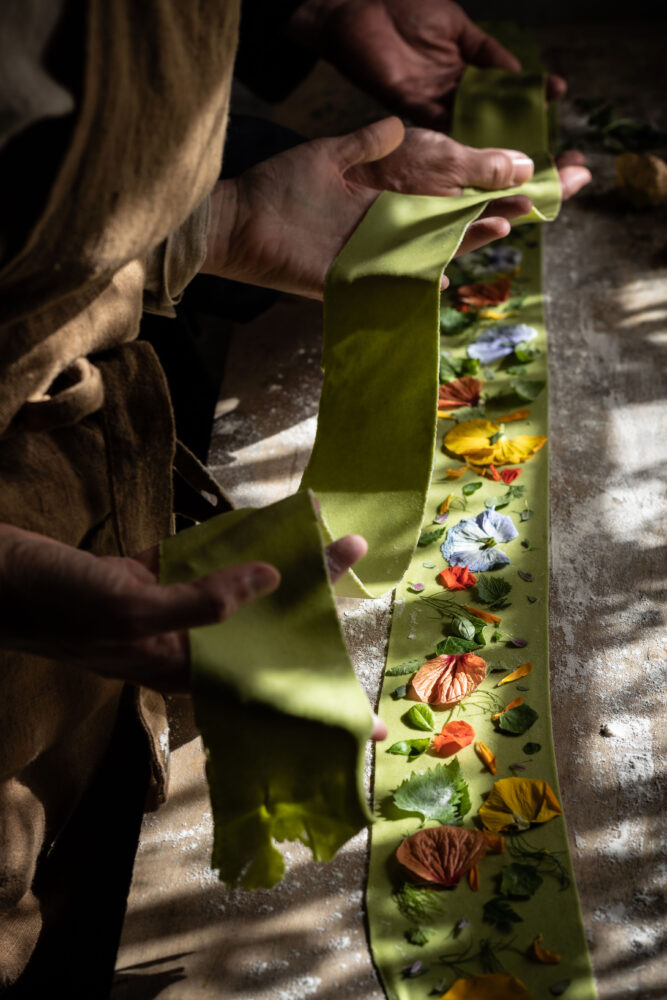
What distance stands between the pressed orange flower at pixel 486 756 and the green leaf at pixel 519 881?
11cm

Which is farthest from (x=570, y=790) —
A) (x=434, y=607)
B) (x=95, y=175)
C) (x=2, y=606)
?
(x=95, y=175)

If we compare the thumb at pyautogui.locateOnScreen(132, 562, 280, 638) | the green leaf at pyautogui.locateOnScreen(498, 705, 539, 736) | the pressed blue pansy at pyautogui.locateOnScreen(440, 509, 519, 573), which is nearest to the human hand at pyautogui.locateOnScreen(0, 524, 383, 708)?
the thumb at pyautogui.locateOnScreen(132, 562, 280, 638)

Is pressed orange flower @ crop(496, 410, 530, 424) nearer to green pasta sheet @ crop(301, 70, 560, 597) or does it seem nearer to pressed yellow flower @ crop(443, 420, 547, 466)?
pressed yellow flower @ crop(443, 420, 547, 466)

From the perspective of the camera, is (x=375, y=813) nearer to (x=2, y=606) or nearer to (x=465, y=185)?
(x=2, y=606)

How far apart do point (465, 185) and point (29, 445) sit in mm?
870

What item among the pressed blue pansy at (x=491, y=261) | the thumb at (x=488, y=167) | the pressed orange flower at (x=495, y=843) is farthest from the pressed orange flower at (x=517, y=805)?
the pressed blue pansy at (x=491, y=261)

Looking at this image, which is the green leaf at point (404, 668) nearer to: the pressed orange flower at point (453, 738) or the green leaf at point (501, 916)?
the pressed orange flower at point (453, 738)

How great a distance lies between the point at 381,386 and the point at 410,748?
1.66 feet

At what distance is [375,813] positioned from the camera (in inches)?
38.9

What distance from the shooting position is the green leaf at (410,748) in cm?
103

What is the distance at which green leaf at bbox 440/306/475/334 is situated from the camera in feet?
5.33

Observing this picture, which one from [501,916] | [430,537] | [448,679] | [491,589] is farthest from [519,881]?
[430,537]

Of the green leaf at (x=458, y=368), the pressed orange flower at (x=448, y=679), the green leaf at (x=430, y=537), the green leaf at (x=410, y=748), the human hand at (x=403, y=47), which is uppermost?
the human hand at (x=403, y=47)

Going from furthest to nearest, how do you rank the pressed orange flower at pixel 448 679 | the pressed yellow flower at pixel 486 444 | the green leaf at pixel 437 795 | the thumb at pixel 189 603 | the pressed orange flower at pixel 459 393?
the pressed orange flower at pixel 459 393 → the pressed yellow flower at pixel 486 444 → the pressed orange flower at pixel 448 679 → the green leaf at pixel 437 795 → the thumb at pixel 189 603
